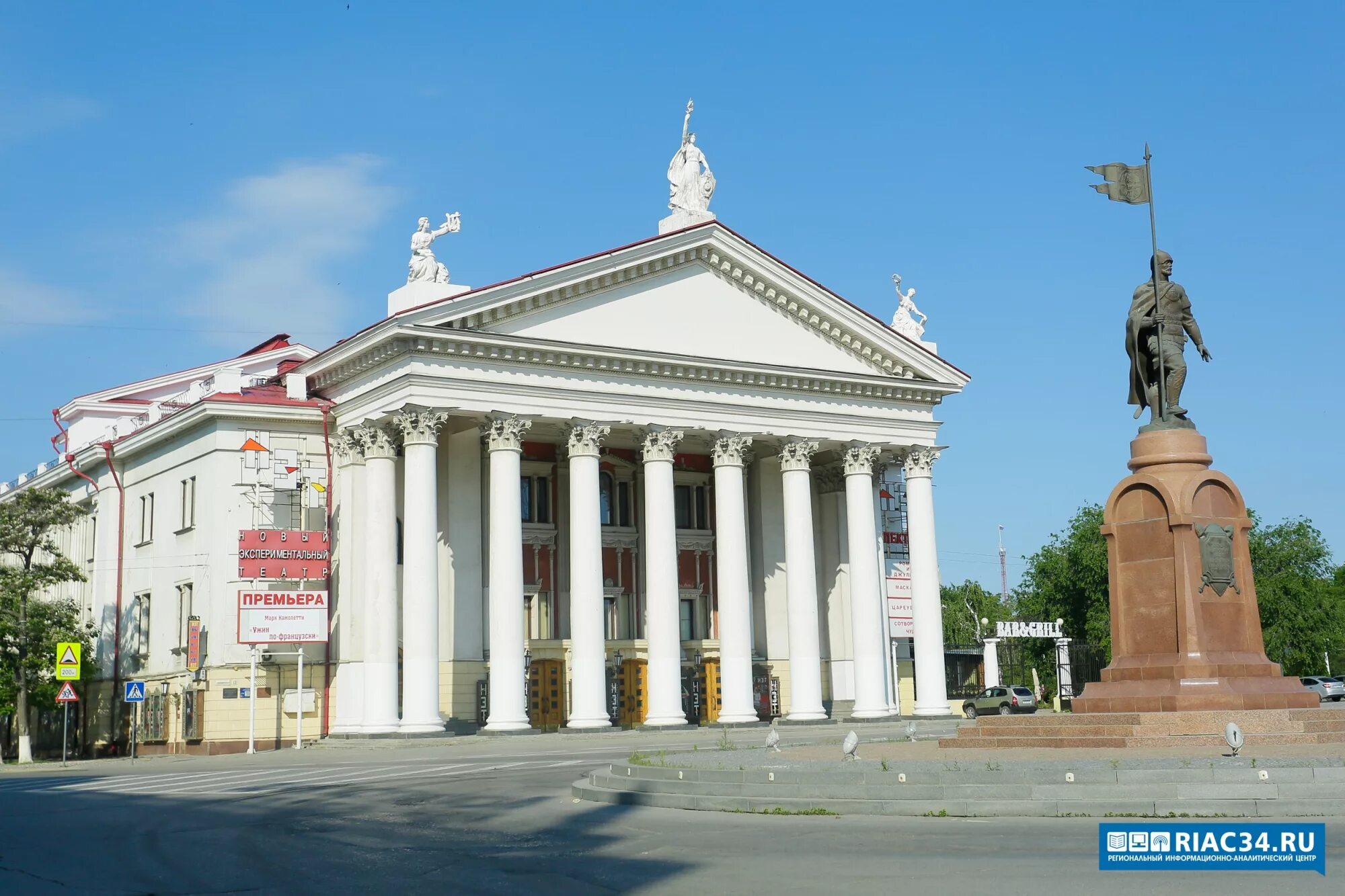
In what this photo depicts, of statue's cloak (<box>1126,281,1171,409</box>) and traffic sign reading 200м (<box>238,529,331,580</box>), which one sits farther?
traffic sign reading 200м (<box>238,529,331,580</box>)

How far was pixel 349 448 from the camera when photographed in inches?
1813

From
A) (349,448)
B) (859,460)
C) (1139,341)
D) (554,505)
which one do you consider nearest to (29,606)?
(349,448)

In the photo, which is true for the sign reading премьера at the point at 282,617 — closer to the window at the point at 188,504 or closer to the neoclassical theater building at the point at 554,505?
the neoclassical theater building at the point at 554,505

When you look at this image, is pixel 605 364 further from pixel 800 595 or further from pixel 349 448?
pixel 800 595

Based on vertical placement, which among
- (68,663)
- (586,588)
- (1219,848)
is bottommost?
(1219,848)

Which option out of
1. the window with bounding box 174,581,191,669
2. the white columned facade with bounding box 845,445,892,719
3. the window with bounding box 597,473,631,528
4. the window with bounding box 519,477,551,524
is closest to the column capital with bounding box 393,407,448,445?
the window with bounding box 519,477,551,524

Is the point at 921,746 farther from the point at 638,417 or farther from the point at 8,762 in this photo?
the point at 8,762

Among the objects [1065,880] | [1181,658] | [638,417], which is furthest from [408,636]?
[1065,880]

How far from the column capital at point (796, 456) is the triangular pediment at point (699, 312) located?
2802mm

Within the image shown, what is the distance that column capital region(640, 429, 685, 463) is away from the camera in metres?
46.8

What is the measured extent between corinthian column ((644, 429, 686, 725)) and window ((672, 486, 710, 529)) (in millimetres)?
7207

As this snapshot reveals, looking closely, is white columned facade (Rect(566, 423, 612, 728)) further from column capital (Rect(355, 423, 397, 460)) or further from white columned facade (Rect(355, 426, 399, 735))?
column capital (Rect(355, 423, 397, 460))

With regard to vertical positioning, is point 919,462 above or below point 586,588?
above

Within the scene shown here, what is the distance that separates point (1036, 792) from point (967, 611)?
12421 centimetres
